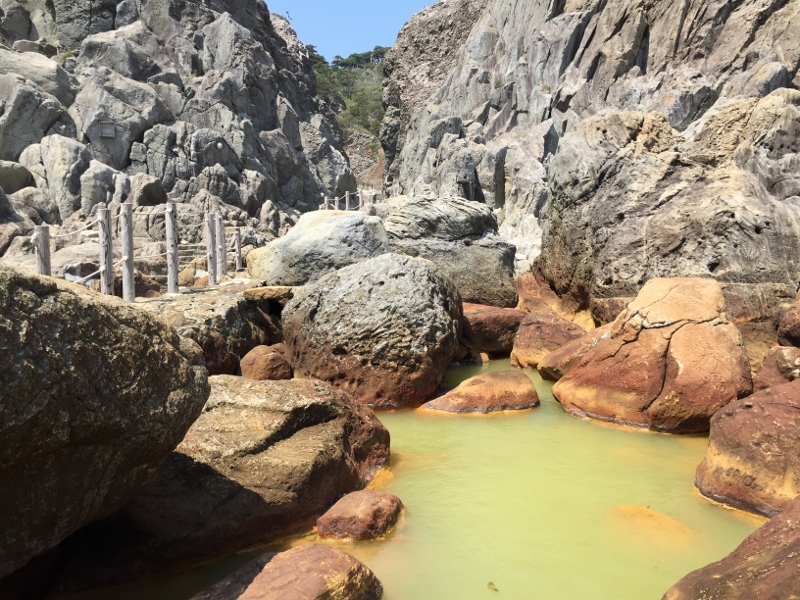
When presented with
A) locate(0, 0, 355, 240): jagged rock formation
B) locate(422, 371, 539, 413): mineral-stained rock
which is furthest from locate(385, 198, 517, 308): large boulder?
locate(0, 0, 355, 240): jagged rock formation

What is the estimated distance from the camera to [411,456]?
5.29 meters

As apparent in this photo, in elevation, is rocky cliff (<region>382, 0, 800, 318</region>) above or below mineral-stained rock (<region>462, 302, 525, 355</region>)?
above

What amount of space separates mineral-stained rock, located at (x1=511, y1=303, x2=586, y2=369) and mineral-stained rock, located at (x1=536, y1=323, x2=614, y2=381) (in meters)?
0.48

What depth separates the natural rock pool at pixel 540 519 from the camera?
337cm

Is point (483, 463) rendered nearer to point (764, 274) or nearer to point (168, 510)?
point (168, 510)

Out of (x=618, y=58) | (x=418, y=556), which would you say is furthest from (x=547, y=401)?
(x=618, y=58)

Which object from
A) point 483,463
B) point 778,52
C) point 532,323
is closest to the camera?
point 483,463

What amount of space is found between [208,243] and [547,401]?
711cm

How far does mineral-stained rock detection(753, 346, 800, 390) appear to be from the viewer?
555cm

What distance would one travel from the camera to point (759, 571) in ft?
8.37

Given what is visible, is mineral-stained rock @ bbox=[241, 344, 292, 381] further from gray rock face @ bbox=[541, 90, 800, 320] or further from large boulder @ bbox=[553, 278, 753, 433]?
gray rock face @ bbox=[541, 90, 800, 320]

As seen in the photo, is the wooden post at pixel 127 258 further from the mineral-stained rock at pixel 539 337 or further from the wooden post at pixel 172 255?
the mineral-stained rock at pixel 539 337

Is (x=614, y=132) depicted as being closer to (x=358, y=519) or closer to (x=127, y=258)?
(x=127, y=258)

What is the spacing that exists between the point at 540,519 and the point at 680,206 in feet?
18.8
